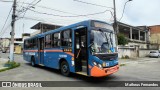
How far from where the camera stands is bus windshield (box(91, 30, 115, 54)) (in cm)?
827

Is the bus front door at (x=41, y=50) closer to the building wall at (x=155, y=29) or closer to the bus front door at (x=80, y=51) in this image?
the bus front door at (x=80, y=51)

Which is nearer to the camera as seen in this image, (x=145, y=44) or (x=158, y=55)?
(x=158, y=55)

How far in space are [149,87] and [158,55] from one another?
3004 cm

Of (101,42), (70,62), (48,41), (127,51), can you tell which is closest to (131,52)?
(127,51)

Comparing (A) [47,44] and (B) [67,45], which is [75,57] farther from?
(A) [47,44]

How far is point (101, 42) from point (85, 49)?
1.03 m

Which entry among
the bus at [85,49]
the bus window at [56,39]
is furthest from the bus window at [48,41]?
the bus window at [56,39]

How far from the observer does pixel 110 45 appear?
29.6ft

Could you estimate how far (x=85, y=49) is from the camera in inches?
360

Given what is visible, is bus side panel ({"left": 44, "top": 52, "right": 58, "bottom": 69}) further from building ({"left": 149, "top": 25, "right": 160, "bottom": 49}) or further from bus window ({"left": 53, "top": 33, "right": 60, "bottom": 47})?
building ({"left": 149, "top": 25, "right": 160, "bottom": 49})

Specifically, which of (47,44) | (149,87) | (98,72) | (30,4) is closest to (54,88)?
(98,72)

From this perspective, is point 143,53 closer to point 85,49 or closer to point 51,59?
point 51,59

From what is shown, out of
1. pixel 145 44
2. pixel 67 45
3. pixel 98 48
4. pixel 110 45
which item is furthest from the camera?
pixel 145 44

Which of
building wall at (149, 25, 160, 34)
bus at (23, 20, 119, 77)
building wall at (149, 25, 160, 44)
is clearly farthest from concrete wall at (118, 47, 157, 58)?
building wall at (149, 25, 160, 34)
